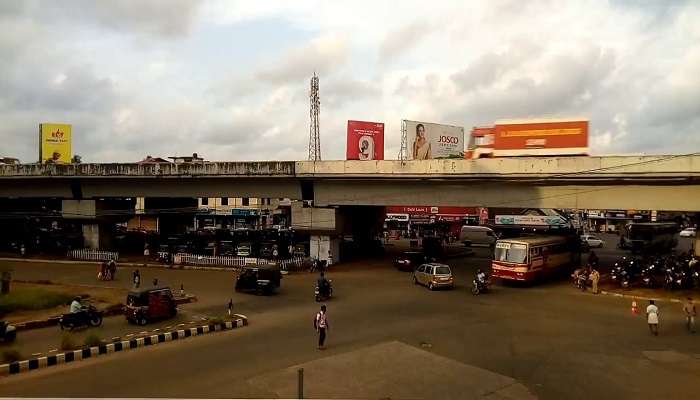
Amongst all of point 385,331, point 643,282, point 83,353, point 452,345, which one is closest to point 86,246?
point 83,353

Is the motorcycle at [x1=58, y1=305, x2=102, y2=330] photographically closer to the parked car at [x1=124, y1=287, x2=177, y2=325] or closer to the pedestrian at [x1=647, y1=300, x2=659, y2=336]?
the parked car at [x1=124, y1=287, x2=177, y2=325]

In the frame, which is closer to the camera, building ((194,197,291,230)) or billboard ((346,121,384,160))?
billboard ((346,121,384,160))

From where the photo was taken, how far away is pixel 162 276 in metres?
29.5

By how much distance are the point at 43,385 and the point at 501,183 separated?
25524 millimetres

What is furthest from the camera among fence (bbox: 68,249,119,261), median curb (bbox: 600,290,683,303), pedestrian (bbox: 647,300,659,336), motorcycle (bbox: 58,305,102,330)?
fence (bbox: 68,249,119,261)

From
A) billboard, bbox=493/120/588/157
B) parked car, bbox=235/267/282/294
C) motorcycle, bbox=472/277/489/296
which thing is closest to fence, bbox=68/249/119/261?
parked car, bbox=235/267/282/294

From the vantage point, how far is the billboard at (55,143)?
4212cm

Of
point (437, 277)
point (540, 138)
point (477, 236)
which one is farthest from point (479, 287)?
point (477, 236)

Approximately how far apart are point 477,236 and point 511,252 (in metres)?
26.6

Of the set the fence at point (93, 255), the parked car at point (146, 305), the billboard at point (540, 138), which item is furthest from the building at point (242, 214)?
the parked car at point (146, 305)

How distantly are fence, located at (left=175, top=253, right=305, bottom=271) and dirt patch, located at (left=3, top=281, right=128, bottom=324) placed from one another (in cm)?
916

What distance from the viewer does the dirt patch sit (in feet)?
57.2

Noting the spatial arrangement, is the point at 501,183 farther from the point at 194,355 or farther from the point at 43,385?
the point at 43,385

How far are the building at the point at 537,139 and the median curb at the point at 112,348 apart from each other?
1968 centimetres
